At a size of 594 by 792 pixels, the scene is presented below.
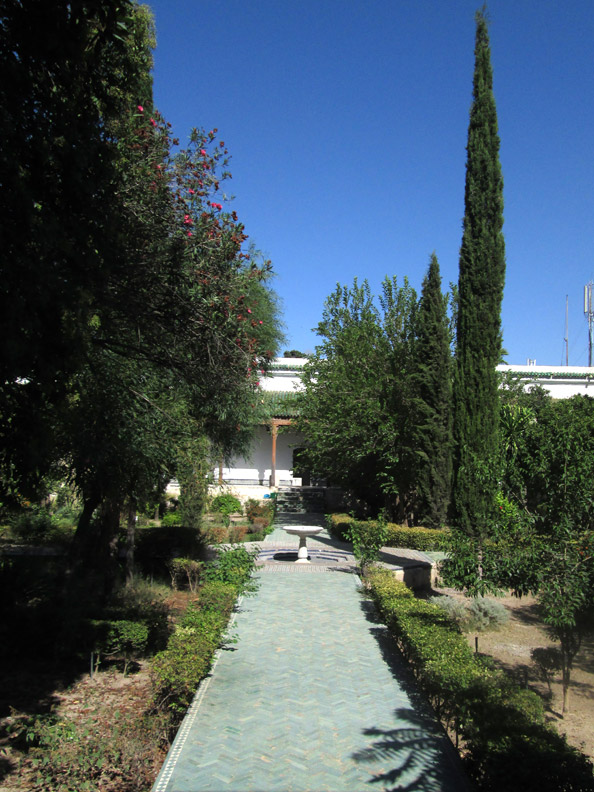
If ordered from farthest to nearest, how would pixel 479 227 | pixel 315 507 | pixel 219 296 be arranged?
1. pixel 315 507
2. pixel 479 227
3. pixel 219 296

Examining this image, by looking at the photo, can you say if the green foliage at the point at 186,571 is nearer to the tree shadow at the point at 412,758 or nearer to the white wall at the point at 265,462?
the tree shadow at the point at 412,758

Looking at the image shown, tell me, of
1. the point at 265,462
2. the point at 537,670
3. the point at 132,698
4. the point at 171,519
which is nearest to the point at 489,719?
the point at 132,698

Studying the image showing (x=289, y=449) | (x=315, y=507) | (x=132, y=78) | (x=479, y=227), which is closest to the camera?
(x=132, y=78)

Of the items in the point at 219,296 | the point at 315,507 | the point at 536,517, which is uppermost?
the point at 219,296

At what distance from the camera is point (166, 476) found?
31.9 ft

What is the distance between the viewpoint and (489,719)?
4832 millimetres

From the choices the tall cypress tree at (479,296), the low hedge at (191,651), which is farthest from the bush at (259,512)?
the low hedge at (191,651)

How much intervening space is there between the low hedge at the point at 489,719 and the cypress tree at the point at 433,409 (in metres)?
11.1

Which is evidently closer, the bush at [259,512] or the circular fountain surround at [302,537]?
the circular fountain surround at [302,537]

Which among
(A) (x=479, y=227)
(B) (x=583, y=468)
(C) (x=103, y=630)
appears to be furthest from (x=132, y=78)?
(A) (x=479, y=227)

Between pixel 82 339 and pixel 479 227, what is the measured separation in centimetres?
1504

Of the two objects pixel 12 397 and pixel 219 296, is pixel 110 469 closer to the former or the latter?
pixel 219 296

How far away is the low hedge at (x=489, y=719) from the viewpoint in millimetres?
3955

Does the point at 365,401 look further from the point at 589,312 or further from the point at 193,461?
the point at 589,312
